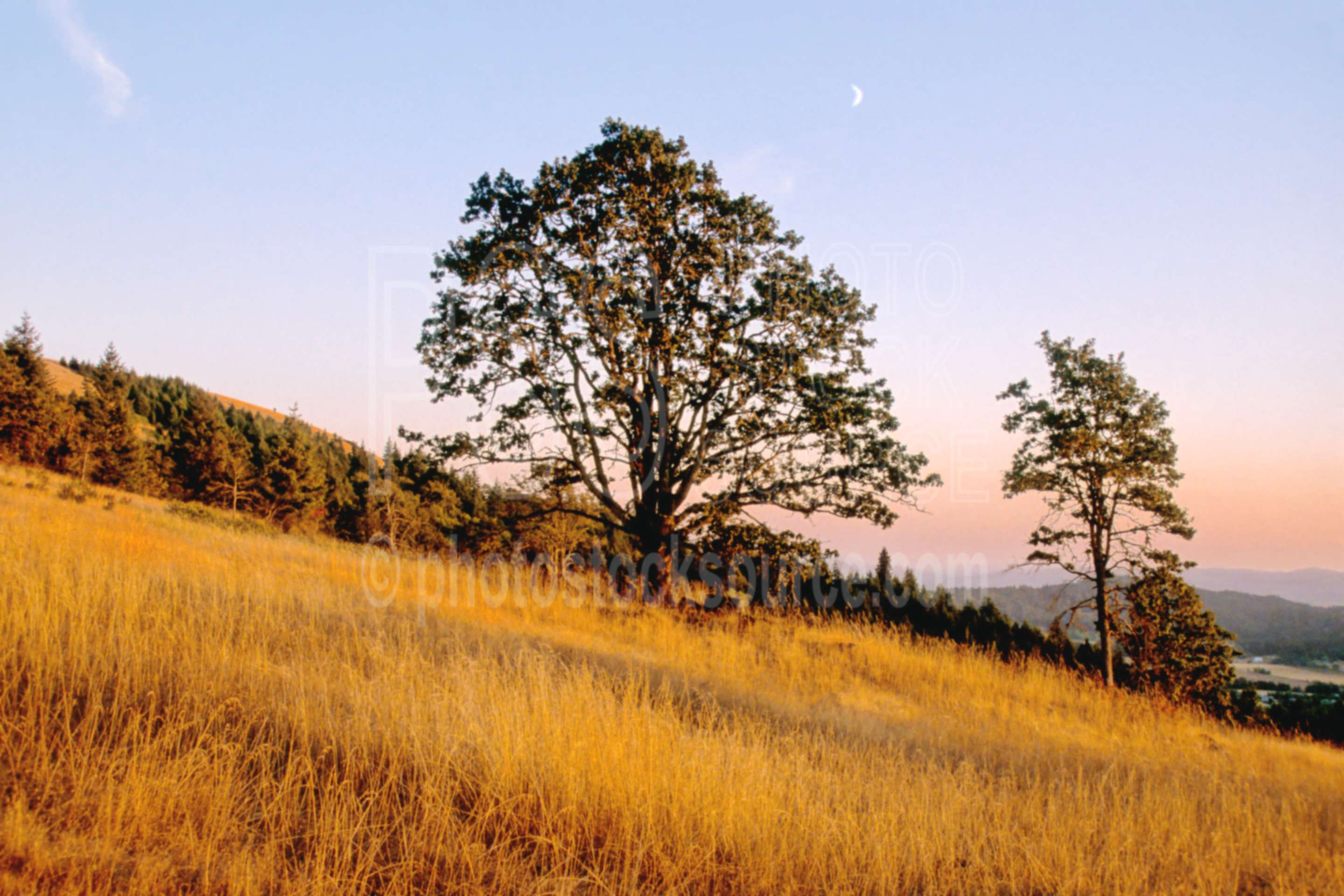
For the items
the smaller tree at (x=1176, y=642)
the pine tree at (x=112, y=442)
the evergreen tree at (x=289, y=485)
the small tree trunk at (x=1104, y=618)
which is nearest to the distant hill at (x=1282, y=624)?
the smaller tree at (x=1176, y=642)

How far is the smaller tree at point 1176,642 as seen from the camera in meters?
19.4

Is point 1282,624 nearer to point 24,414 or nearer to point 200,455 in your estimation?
point 200,455

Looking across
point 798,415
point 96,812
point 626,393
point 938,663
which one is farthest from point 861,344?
point 96,812

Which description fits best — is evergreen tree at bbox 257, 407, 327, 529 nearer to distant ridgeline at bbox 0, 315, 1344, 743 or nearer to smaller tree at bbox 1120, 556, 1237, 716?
distant ridgeline at bbox 0, 315, 1344, 743

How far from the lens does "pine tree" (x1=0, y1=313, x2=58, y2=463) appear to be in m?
38.5

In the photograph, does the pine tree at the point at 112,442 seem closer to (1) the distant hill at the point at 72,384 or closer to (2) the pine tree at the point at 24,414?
(2) the pine tree at the point at 24,414

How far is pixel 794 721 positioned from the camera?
6.84m

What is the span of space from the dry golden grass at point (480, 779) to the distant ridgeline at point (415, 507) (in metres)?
6.09

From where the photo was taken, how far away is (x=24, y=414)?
4016 centimetres

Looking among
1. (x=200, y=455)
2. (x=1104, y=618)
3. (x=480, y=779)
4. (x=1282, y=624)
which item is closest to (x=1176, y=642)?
(x=1104, y=618)

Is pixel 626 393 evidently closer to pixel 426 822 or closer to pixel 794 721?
pixel 794 721

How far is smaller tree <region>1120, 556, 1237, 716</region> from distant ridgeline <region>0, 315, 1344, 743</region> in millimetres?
639

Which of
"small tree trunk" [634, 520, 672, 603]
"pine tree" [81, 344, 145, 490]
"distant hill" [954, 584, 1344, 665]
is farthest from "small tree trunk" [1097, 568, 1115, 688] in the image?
"pine tree" [81, 344, 145, 490]

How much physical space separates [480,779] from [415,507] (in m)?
49.4
